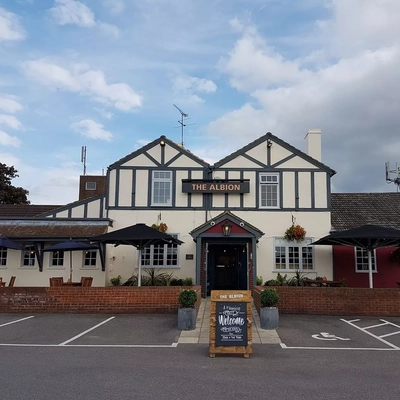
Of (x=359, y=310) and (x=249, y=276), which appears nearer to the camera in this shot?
(x=359, y=310)

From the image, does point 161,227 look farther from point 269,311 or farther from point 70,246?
point 269,311

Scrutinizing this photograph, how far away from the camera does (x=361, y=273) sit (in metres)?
17.0

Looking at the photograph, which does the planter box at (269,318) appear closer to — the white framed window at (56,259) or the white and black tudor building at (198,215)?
the white and black tudor building at (198,215)

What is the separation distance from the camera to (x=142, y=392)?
5.35 metres

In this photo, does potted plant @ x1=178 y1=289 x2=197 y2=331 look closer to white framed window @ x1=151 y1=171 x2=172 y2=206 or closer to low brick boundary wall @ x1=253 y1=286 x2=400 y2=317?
low brick boundary wall @ x1=253 y1=286 x2=400 y2=317

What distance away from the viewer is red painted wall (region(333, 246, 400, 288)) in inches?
667

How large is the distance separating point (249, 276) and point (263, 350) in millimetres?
8257

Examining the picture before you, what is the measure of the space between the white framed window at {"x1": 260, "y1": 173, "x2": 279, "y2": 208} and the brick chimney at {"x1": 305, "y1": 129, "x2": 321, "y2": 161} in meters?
2.21

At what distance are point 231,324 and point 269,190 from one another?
10463mm

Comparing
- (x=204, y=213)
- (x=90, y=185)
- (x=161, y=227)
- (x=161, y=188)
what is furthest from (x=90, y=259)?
(x=90, y=185)

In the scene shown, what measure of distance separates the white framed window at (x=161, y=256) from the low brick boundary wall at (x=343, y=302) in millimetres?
5761

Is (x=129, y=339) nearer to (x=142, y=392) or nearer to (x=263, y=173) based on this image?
(x=142, y=392)

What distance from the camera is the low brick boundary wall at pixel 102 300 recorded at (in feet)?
40.1

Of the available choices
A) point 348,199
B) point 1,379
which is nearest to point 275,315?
point 1,379
